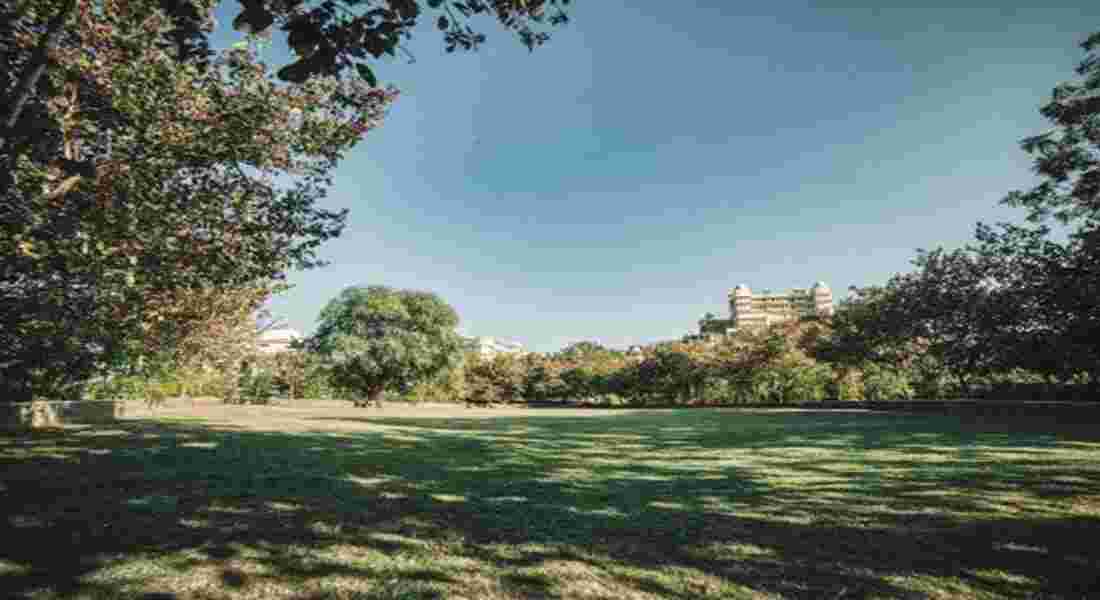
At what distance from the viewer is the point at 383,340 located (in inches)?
1628

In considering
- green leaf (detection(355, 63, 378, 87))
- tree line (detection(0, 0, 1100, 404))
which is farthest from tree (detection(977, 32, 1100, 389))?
green leaf (detection(355, 63, 378, 87))

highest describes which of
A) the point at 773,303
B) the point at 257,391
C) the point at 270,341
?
the point at 773,303

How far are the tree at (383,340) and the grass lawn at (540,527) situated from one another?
3122 cm

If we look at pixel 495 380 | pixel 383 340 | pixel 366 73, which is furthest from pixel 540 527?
pixel 495 380

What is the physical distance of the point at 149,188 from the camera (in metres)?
8.93

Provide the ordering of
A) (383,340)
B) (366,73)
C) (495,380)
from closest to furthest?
(366,73), (383,340), (495,380)

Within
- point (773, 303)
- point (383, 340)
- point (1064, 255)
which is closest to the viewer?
point (1064, 255)

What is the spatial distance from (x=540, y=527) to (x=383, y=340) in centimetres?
3894

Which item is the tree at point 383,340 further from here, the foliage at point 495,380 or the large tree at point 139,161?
the large tree at point 139,161

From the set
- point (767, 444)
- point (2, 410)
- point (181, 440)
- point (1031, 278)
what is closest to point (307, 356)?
point (2, 410)

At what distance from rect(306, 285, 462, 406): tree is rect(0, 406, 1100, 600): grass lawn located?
31.2 metres

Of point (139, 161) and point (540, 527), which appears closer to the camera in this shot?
point (540, 527)

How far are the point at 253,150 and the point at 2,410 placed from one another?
14.0 meters

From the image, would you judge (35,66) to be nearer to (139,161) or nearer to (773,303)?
(139,161)
